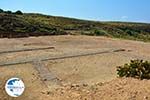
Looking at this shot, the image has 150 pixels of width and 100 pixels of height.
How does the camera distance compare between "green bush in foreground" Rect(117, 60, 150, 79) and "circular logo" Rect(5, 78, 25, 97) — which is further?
"green bush in foreground" Rect(117, 60, 150, 79)

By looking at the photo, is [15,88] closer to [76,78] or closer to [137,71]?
[137,71]

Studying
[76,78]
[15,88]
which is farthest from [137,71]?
[15,88]

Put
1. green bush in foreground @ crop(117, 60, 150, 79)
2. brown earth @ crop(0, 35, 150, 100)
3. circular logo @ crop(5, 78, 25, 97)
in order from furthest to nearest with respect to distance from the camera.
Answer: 1. green bush in foreground @ crop(117, 60, 150, 79)
2. brown earth @ crop(0, 35, 150, 100)
3. circular logo @ crop(5, 78, 25, 97)

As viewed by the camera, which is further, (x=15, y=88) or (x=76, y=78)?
(x=76, y=78)

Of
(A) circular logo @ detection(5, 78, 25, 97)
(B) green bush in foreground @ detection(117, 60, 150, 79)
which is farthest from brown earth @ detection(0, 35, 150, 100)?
(A) circular logo @ detection(5, 78, 25, 97)

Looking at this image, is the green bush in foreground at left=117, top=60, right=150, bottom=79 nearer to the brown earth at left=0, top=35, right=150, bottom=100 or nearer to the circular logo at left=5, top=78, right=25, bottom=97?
the brown earth at left=0, top=35, right=150, bottom=100

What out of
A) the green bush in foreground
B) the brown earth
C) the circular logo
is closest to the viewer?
the circular logo

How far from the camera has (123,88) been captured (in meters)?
11.4

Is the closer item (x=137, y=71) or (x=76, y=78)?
(x=137, y=71)

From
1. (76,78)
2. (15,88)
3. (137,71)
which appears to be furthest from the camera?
(76,78)

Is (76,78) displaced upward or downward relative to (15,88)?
downward

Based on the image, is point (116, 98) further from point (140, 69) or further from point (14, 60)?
→ point (14, 60)

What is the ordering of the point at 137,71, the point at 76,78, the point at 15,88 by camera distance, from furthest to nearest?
the point at 76,78, the point at 137,71, the point at 15,88

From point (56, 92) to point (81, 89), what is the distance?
0.84 m
